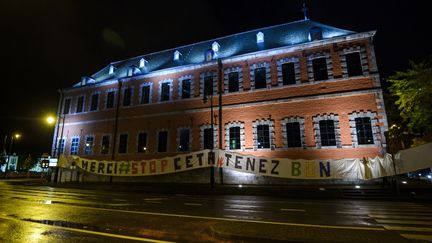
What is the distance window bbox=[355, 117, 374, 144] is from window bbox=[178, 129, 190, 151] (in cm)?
1375

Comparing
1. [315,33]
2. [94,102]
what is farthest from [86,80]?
[315,33]

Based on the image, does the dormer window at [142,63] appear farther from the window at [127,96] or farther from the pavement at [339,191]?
the pavement at [339,191]

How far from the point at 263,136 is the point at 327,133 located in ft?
15.5

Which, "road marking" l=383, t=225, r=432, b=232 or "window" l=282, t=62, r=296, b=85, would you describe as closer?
"road marking" l=383, t=225, r=432, b=232

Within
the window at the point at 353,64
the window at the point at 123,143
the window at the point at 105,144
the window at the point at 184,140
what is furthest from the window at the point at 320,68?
the window at the point at 105,144

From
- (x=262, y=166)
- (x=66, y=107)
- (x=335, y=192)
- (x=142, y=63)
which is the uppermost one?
(x=142, y=63)

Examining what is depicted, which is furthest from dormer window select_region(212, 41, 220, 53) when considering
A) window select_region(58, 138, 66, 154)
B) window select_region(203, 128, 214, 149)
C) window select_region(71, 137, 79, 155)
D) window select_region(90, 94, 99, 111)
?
window select_region(58, 138, 66, 154)

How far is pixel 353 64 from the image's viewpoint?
19156 millimetres

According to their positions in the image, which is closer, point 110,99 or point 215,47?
point 215,47

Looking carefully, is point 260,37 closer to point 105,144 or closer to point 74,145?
point 105,144

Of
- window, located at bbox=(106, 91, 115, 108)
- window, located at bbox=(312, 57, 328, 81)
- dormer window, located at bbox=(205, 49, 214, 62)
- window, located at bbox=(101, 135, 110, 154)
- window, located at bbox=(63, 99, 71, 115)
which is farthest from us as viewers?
window, located at bbox=(63, 99, 71, 115)

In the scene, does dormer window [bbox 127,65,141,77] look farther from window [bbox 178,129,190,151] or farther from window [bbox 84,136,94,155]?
window [bbox 178,129,190,151]

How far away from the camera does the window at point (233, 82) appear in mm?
22328

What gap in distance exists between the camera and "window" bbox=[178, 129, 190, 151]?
2294 centimetres
